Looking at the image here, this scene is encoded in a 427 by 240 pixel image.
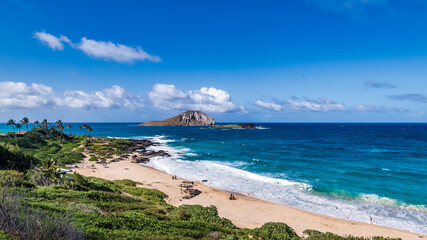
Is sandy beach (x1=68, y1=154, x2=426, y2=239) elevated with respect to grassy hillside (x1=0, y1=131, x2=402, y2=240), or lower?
lower

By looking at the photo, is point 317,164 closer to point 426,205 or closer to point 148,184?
point 426,205

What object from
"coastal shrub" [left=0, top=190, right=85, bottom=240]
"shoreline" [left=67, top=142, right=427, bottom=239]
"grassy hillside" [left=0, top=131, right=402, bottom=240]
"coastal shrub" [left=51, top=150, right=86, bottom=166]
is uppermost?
"coastal shrub" [left=0, top=190, right=85, bottom=240]

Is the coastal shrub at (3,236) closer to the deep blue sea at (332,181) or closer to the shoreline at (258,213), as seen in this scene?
the shoreline at (258,213)

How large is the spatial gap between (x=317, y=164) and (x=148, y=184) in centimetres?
3591

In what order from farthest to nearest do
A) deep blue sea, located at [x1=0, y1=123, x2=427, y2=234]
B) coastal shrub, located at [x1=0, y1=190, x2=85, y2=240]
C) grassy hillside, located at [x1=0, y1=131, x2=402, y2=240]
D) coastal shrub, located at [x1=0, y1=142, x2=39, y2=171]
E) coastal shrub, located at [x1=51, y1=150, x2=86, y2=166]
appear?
coastal shrub, located at [x1=51, y1=150, x2=86, y2=166] < coastal shrub, located at [x1=0, y1=142, x2=39, y2=171] < deep blue sea, located at [x1=0, y1=123, x2=427, y2=234] < grassy hillside, located at [x1=0, y1=131, x2=402, y2=240] < coastal shrub, located at [x1=0, y1=190, x2=85, y2=240]

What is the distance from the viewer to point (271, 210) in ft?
78.4

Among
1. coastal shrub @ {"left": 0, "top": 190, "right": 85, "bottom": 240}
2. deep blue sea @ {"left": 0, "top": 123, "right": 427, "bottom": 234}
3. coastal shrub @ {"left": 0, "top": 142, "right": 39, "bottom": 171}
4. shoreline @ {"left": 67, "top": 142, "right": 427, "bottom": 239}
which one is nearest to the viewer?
coastal shrub @ {"left": 0, "top": 190, "right": 85, "bottom": 240}

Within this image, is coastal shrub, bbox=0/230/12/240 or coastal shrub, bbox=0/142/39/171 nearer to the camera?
coastal shrub, bbox=0/230/12/240

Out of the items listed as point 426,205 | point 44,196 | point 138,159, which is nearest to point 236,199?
point 44,196

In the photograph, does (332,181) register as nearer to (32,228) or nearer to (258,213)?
(258,213)

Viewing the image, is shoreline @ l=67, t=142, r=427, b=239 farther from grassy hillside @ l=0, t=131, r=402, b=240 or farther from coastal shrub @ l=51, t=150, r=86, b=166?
coastal shrub @ l=51, t=150, r=86, b=166

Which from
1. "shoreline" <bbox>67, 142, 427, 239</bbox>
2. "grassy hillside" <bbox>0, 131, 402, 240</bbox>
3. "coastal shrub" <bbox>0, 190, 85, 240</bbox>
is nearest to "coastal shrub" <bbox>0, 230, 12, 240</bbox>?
"grassy hillside" <bbox>0, 131, 402, 240</bbox>

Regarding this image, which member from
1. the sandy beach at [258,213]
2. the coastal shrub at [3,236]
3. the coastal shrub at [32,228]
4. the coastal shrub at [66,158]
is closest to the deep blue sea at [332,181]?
the sandy beach at [258,213]

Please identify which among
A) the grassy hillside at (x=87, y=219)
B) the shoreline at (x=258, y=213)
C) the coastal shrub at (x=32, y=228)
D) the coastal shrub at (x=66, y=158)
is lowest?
the shoreline at (x=258, y=213)
